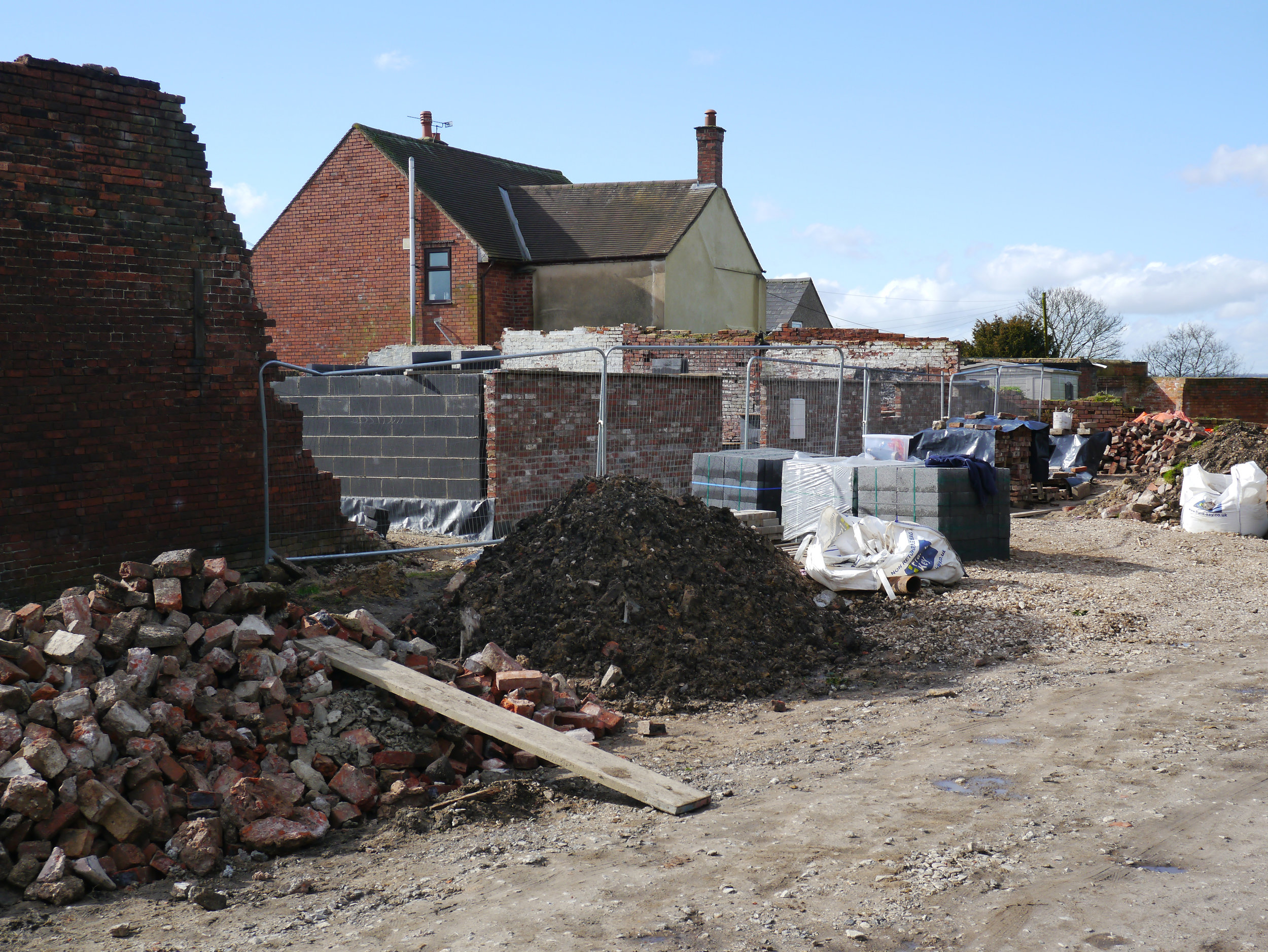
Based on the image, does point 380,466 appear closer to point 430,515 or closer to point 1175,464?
point 430,515

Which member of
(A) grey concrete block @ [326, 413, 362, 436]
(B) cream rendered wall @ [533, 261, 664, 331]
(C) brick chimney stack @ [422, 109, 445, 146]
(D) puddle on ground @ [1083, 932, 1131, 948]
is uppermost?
(C) brick chimney stack @ [422, 109, 445, 146]

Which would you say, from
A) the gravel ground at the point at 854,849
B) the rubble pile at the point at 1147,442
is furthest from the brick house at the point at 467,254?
the gravel ground at the point at 854,849

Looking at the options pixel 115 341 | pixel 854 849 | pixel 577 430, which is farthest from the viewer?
pixel 577 430

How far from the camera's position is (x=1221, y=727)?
6109 mm

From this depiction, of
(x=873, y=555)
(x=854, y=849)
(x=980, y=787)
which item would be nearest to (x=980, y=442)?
(x=873, y=555)

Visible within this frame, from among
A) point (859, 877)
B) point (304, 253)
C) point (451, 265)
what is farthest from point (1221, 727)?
point (304, 253)

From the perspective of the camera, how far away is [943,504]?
36.0 feet

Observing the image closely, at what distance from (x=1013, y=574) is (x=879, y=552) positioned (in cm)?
196

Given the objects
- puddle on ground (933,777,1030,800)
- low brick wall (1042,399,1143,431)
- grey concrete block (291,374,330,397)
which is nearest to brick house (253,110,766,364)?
low brick wall (1042,399,1143,431)

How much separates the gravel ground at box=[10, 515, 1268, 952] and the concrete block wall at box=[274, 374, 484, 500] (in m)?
6.71

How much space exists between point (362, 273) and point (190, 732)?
25218 millimetres

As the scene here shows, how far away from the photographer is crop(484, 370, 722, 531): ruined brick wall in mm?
12484

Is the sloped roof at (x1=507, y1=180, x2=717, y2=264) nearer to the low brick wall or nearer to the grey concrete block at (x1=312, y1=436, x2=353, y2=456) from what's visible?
the low brick wall

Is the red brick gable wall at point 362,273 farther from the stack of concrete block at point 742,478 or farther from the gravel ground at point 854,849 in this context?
the gravel ground at point 854,849
